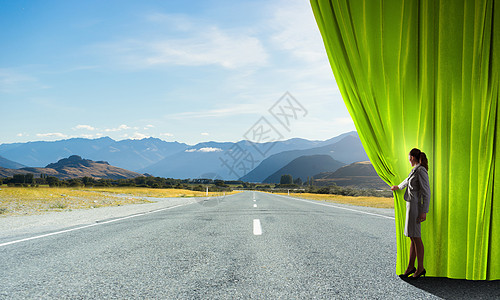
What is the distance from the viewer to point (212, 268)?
374 cm

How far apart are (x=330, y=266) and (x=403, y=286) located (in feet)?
2.98

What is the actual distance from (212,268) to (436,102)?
3.31m

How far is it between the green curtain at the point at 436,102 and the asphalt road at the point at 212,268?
509 mm

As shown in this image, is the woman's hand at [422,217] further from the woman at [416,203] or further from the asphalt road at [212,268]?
the asphalt road at [212,268]

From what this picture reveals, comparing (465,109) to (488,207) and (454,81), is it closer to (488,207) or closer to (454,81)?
(454,81)

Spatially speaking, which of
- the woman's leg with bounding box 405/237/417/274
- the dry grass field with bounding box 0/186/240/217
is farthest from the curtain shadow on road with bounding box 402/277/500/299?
the dry grass field with bounding box 0/186/240/217

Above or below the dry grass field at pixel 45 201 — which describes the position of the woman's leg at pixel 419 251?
above

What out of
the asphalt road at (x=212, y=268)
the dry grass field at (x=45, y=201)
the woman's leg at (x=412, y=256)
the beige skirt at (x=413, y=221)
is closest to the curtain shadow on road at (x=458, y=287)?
the asphalt road at (x=212, y=268)

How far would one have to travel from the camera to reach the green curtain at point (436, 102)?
3303mm

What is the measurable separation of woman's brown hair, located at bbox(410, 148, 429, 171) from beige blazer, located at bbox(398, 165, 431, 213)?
0.26ft

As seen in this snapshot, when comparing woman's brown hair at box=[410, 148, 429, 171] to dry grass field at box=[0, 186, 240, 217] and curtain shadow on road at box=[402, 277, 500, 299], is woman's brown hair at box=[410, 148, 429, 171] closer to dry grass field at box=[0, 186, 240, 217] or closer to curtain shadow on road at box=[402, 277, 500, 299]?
curtain shadow on road at box=[402, 277, 500, 299]

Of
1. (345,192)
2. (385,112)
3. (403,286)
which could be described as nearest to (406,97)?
(385,112)

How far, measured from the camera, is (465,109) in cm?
337

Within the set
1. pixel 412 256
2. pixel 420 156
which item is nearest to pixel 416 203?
pixel 420 156
